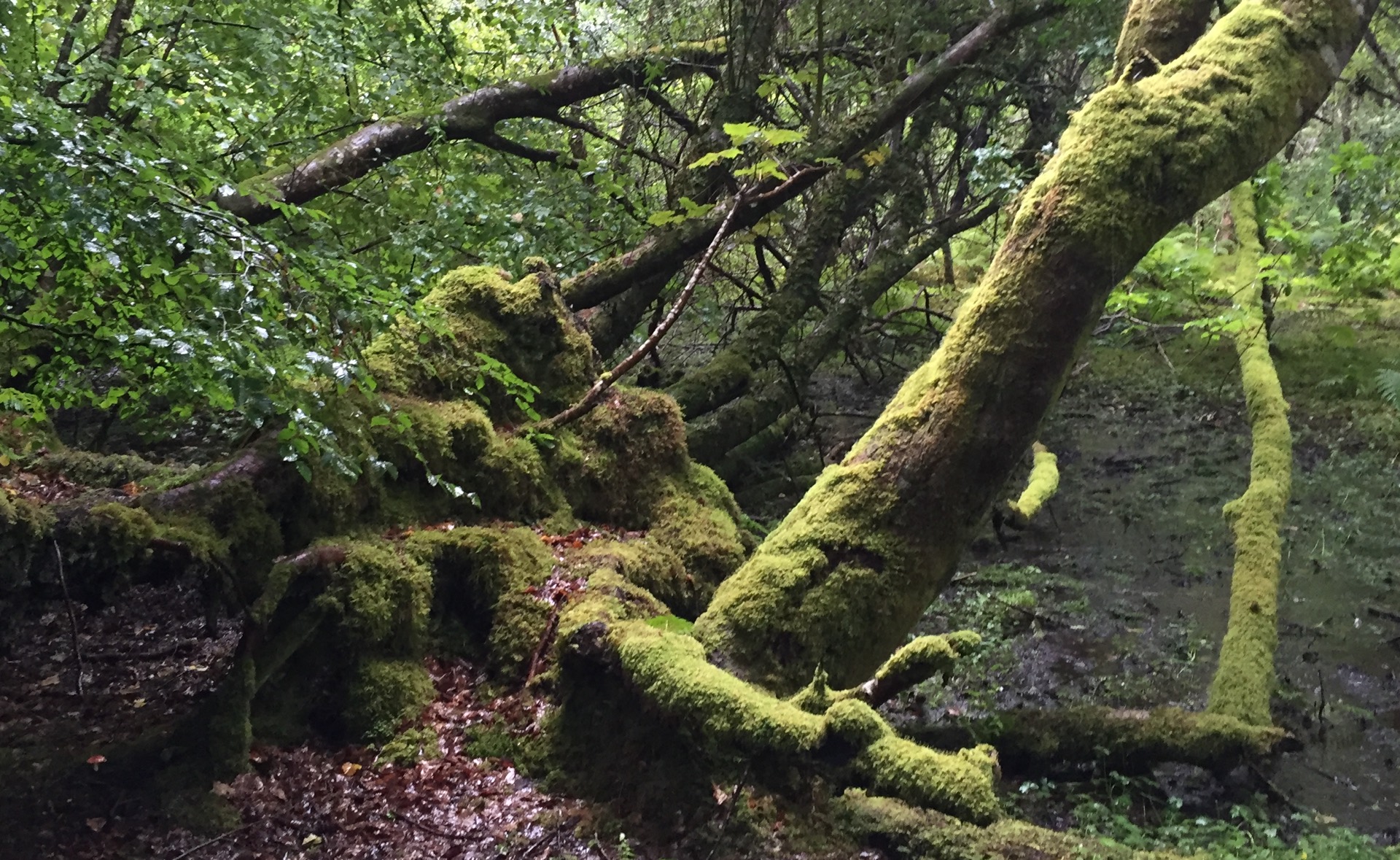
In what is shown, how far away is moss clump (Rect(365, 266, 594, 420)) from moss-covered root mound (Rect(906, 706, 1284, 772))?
8.91 feet

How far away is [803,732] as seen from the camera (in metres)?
2.47

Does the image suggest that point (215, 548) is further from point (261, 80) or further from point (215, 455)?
point (261, 80)

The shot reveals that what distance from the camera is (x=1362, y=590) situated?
20.3ft

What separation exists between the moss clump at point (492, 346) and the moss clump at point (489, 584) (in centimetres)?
75

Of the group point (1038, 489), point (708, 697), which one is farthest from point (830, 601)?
point (1038, 489)

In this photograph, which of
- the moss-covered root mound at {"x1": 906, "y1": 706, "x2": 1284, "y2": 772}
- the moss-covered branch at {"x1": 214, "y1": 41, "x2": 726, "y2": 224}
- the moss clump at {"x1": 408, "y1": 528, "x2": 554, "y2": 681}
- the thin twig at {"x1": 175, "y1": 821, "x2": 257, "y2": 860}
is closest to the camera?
the thin twig at {"x1": 175, "y1": 821, "x2": 257, "y2": 860}

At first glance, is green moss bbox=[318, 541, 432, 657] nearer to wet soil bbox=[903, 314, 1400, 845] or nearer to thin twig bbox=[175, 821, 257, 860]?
thin twig bbox=[175, 821, 257, 860]

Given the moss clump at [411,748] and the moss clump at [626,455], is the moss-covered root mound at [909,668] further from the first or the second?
the moss clump at [626,455]

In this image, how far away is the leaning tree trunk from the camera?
310 centimetres

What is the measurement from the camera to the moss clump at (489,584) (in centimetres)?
354

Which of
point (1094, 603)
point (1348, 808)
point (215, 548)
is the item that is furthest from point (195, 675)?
point (1094, 603)

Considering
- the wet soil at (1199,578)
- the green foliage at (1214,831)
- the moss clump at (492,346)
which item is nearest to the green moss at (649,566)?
the moss clump at (492,346)

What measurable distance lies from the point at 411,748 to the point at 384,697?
9.6 inches

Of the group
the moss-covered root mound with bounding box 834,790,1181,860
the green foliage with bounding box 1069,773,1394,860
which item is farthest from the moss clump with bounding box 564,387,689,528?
the green foliage with bounding box 1069,773,1394,860
